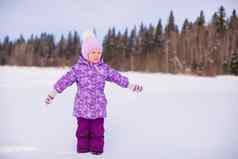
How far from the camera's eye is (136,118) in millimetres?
1812

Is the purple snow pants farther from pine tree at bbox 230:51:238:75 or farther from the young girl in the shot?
pine tree at bbox 230:51:238:75

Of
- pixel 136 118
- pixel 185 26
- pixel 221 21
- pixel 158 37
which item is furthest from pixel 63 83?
pixel 221 21

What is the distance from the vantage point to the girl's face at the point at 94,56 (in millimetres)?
1560

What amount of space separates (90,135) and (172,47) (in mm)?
599

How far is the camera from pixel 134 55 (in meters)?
1.92

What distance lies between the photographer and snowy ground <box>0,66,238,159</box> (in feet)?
5.53

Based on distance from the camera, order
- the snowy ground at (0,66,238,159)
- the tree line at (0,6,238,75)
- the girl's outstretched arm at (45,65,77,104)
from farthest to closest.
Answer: the tree line at (0,6,238,75)
the snowy ground at (0,66,238,159)
the girl's outstretched arm at (45,65,77,104)

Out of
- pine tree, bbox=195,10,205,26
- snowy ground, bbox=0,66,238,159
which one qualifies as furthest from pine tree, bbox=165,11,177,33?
snowy ground, bbox=0,66,238,159

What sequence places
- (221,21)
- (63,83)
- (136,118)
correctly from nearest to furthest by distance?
(63,83)
(136,118)
(221,21)

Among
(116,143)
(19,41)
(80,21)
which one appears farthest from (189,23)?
(19,41)

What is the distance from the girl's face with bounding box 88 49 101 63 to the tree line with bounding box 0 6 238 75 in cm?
29

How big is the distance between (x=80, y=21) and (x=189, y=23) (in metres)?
0.51

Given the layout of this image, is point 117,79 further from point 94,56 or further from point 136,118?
point 136,118

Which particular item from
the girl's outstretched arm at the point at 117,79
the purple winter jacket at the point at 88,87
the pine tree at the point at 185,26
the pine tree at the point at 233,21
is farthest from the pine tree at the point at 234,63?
the purple winter jacket at the point at 88,87
